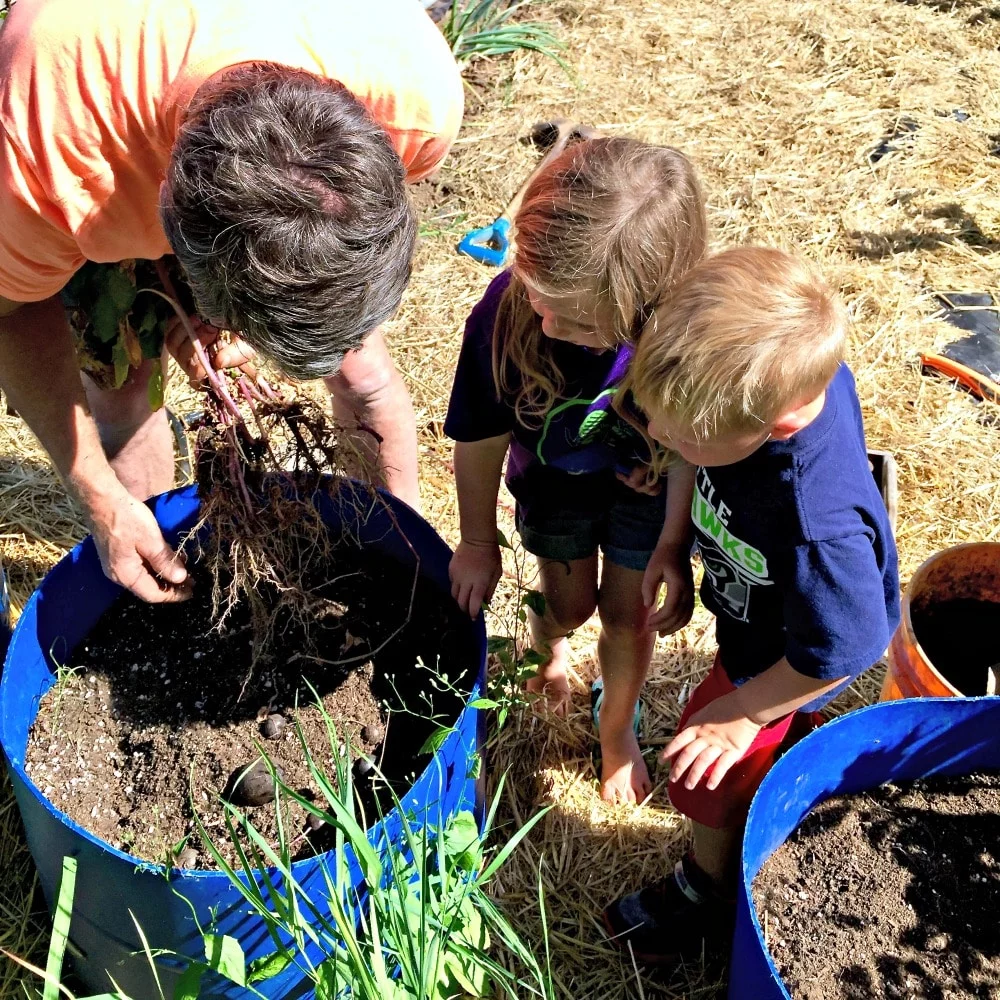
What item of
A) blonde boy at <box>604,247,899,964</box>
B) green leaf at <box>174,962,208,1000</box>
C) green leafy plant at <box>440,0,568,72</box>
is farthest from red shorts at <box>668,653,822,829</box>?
green leafy plant at <box>440,0,568,72</box>

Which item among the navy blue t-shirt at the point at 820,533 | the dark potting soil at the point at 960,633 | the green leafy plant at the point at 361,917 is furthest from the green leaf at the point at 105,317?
the dark potting soil at the point at 960,633

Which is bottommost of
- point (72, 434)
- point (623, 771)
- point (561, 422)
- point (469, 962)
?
point (623, 771)

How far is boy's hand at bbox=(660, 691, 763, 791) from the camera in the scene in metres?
1.48

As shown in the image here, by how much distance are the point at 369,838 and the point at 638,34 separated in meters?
3.78

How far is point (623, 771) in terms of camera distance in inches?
80.7

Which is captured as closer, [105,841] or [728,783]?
[105,841]

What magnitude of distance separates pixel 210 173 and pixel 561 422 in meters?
0.67

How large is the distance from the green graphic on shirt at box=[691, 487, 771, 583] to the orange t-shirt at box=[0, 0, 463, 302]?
0.70 m

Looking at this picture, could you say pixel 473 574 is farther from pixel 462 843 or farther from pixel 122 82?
pixel 122 82

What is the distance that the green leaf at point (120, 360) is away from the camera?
1.79 metres

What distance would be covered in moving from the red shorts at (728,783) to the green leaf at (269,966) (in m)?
0.65

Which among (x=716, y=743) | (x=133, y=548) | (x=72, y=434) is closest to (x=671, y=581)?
(x=716, y=743)

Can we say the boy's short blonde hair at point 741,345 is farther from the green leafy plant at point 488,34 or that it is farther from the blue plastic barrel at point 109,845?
the green leafy plant at point 488,34

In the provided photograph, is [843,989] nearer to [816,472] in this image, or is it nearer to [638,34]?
[816,472]
